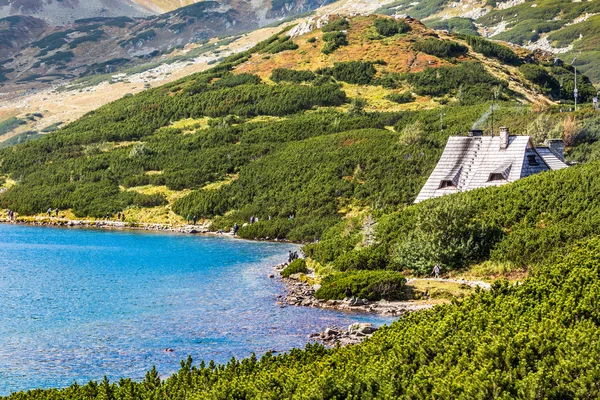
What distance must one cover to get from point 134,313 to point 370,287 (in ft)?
39.2

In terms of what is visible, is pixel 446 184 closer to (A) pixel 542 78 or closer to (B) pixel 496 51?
→ (A) pixel 542 78

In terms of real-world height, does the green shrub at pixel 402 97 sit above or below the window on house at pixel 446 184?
below

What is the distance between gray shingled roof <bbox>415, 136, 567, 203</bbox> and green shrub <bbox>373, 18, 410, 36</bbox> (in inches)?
3492

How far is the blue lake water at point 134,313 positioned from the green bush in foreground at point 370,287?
7.23 ft

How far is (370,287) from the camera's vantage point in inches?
1527

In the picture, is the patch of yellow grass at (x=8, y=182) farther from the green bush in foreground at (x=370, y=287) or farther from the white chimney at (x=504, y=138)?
the green bush in foreground at (x=370, y=287)

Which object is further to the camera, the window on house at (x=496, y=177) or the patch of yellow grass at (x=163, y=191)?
the patch of yellow grass at (x=163, y=191)

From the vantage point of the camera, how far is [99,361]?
2850 centimetres

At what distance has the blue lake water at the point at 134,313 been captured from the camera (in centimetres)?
2875

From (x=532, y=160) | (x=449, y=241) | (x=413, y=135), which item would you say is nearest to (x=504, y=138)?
(x=532, y=160)

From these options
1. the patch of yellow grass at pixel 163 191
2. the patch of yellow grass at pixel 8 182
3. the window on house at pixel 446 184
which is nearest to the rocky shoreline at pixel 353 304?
the window on house at pixel 446 184

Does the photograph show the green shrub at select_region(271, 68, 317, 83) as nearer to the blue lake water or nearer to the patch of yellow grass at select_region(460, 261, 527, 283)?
the blue lake water

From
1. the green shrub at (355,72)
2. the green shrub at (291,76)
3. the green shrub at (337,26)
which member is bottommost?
the green shrub at (355,72)

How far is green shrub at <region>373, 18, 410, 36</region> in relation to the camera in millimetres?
140750
